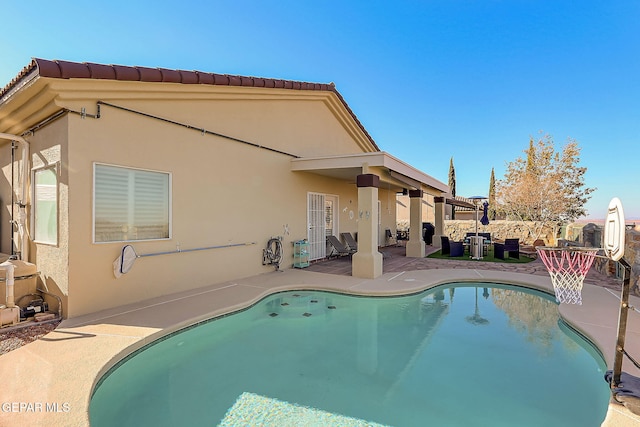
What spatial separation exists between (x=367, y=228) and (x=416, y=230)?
6725 mm

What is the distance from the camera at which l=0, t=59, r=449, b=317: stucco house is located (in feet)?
20.1

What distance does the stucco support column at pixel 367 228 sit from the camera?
998cm

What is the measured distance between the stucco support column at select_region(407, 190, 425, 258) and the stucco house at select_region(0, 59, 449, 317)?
4003 millimetres

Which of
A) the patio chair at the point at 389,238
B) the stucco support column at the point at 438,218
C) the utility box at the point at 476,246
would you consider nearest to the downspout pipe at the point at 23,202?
the utility box at the point at 476,246

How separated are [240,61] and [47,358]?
13.9 m

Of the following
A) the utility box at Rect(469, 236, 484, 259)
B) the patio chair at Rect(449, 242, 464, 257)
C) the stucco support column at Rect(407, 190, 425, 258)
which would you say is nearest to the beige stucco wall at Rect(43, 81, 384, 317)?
the stucco support column at Rect(407, 190, 425, 258)

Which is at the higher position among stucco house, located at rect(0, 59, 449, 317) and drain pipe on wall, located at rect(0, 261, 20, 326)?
stucco house, located at rect(0, 59, 449, 317)

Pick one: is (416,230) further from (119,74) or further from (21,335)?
(21,335)

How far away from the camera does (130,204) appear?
7023mm

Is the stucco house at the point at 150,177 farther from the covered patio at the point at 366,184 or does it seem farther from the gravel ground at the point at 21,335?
the gravel ground at the point at 21,335

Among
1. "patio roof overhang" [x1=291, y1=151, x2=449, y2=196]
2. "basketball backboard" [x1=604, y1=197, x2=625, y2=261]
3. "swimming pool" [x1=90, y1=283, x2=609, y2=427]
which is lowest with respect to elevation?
"swimming pool" [x1=90, y1=283, x2=609, y2=427]

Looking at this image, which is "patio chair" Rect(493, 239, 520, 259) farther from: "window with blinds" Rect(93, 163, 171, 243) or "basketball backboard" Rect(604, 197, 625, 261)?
"window with blinds" Rect(93, 163, 171, 243)

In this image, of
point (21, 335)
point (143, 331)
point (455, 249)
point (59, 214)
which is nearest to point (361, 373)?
point (143, 331)

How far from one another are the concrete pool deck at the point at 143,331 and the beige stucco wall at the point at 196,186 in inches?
20.4
